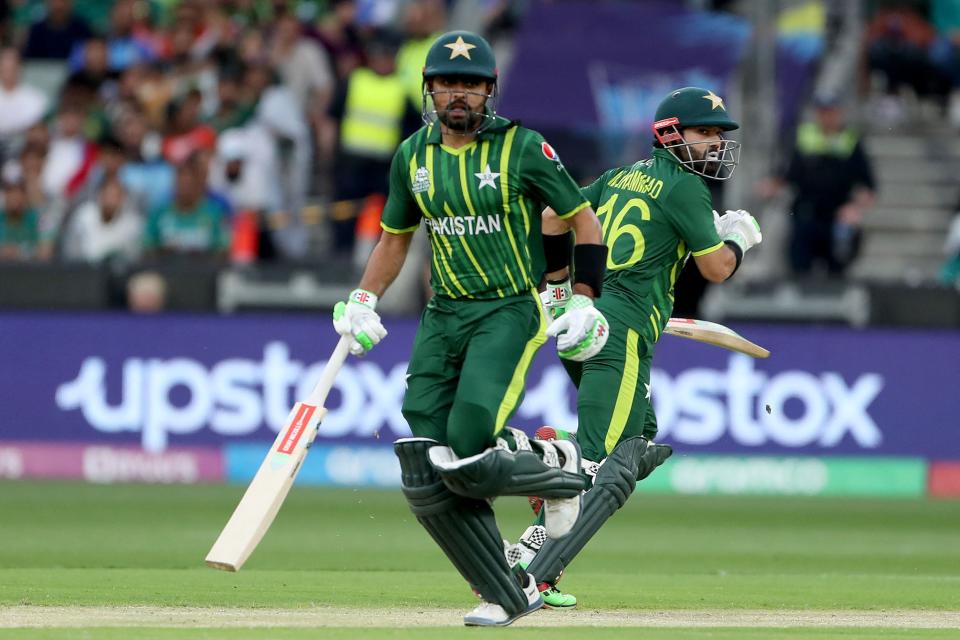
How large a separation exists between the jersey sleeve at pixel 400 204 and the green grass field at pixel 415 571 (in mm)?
1380

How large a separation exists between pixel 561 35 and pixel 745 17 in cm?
180

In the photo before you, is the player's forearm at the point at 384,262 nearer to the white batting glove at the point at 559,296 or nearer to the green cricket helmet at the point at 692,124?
the white batting glove at the point at 559,296

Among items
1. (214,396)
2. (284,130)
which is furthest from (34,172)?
(214,396)

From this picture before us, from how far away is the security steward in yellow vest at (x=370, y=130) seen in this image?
1409 centimetres

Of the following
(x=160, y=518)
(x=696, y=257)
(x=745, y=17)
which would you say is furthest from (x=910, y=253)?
(x=696, y=257)

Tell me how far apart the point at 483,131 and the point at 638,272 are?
1.08m

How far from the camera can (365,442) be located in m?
12.5

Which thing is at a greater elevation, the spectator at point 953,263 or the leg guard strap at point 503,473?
the leg guard strap at point 503,473

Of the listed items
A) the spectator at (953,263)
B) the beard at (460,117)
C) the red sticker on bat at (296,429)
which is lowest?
the spectator at (953,263)

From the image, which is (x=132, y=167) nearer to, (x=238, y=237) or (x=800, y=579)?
(x=238, y=237)

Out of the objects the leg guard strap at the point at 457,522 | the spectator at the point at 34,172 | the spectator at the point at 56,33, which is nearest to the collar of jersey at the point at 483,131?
the leg guard strap at the point at 457,522

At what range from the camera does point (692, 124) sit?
701cm

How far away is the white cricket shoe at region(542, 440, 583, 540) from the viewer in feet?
20.7

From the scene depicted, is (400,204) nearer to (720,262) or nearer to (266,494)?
(266,494)
